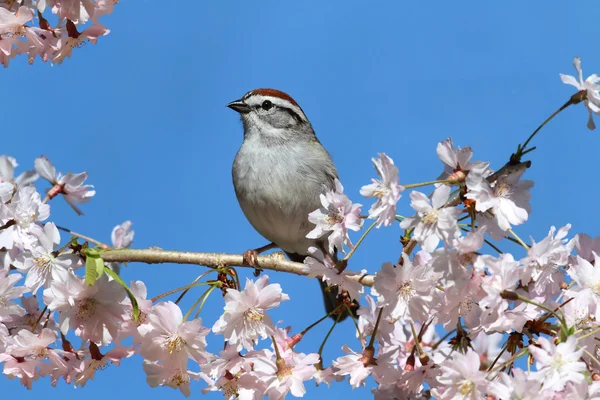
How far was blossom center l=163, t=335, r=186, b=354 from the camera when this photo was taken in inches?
120

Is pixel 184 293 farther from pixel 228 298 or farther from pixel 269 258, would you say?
pixel 269 258

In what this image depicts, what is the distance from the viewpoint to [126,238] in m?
5.04

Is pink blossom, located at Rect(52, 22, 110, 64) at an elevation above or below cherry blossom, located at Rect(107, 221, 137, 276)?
above

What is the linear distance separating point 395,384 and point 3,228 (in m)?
1.94

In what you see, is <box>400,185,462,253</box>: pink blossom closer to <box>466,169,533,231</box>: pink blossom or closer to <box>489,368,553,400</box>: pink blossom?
<box>466,169,533,231</box>: pink blossom

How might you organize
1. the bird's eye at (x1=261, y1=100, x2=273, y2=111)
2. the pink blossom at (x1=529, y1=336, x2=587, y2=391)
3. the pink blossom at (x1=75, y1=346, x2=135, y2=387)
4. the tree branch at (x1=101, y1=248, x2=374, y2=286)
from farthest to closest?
the bird's eye at (x1=261, y1=100, x2=273, y2=111) < the tree branch at (x1=101, y1=248, x2=374, y2=286) < the pink blossom at (x1=75, y1=346, x2=135, y2=387) < the pink blossom at (x1=529, y1=336, x2=587, y2=391)

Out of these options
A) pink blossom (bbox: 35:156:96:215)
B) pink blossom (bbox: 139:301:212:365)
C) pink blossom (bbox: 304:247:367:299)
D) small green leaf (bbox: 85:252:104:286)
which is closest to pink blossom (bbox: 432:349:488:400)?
pink blossom (bbox: 304:247:367:299)

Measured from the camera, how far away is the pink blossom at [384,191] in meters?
2.58

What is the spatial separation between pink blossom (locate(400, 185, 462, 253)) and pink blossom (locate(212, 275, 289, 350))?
2.32ft

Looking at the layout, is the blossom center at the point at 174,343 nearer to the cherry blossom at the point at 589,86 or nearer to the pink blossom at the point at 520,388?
the pink blossom at the point at 520,388

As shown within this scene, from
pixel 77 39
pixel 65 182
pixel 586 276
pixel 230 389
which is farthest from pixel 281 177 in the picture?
pixel 586 276

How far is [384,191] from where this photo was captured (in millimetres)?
2623

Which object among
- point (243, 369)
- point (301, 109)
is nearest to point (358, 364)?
point (243, 369)

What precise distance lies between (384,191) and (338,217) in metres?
0.32
